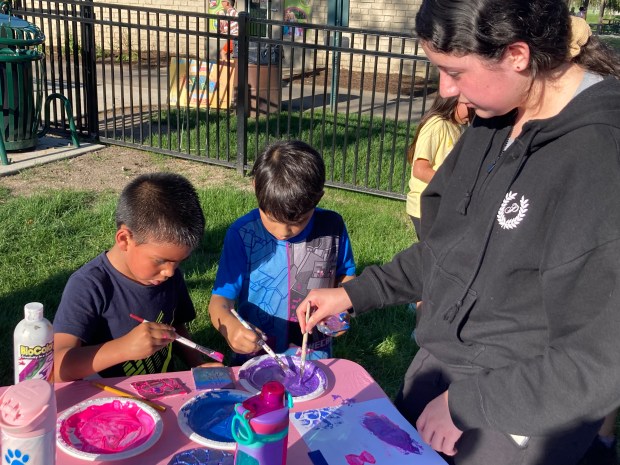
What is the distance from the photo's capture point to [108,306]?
241cm

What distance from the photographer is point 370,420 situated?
1896 mm

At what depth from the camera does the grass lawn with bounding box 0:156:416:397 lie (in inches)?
152

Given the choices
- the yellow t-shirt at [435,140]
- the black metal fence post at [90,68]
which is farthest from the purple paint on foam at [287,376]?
the black metal fence post at [90,68]

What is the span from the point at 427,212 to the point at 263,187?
2.53 feet

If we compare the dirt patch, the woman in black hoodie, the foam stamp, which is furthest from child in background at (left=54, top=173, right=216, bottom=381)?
the dirt patch

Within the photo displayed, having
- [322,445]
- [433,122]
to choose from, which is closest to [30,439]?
[322,445]

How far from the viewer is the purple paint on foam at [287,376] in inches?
80.7

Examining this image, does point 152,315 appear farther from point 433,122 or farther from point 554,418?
point 433,122

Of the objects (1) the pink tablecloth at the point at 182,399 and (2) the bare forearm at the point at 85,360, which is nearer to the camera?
(1) the pink tablecloth at the point at 182,399

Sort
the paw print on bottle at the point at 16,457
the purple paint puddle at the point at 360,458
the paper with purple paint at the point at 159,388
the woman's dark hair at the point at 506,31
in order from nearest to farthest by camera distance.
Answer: the paw print on bottle at the point at 16,457 → the woman's dark hair at the point at 506,31 → the purple paint puddle at the point at 360,458 → the paper with purple paint at the point at 159,388

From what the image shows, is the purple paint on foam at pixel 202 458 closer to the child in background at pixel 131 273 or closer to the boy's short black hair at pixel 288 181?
the child in background at pixel 131 273

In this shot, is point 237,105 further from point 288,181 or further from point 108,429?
point 108,429

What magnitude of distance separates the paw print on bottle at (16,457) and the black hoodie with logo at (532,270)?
3.26ft

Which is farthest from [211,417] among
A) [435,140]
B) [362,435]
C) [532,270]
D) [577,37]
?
[435,140]
